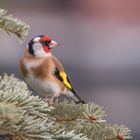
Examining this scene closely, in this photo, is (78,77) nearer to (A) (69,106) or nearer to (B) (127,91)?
(B) (127,91)

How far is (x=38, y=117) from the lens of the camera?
1.07 metres

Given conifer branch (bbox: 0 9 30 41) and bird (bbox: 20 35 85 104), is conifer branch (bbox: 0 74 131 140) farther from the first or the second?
bird (bbox: 20 35 85 104)

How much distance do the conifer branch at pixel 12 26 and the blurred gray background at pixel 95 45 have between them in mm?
3515

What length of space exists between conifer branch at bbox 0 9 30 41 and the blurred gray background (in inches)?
138

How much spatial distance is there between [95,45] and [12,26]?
16.0ft

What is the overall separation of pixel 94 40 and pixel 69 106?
A: 16.3 feet

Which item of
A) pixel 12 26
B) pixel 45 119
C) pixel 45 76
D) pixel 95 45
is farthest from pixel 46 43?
pixel 95 45

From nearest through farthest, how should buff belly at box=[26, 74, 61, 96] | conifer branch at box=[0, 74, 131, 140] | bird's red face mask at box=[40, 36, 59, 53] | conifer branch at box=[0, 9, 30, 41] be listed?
conifer branch at box=[0, 74, 131, 140], conifer branch at box=[0, 9, 30, 41], buff belly at box=[26, 74, 61, 96], bird's red face mask at box=[40, 36, 59, 53]

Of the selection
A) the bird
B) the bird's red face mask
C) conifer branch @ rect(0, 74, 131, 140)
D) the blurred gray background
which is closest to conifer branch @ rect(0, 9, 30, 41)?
conifer branch @ rect(0, 74, 131, 140)

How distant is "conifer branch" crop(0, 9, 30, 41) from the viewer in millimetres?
1204

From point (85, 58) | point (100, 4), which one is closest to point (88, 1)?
point (100, 4)

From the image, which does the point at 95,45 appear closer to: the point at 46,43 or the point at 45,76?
the point at 46,43

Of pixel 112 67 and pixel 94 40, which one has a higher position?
pixel 94 40

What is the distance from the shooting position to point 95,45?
6.06 m
